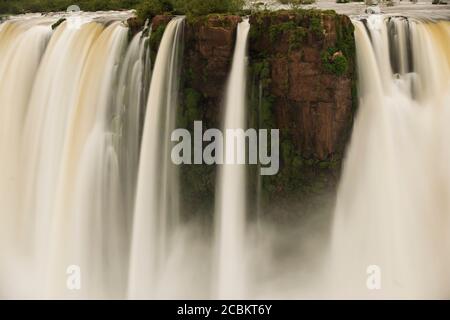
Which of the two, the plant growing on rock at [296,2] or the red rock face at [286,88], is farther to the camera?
the plant growing on rock at [296,2]

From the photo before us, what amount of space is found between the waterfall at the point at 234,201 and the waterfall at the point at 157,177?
1.69 metres

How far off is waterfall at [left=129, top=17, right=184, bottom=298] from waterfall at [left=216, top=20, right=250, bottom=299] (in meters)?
1.69

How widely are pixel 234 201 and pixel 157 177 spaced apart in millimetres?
2499

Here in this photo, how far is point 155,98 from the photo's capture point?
13.3 m

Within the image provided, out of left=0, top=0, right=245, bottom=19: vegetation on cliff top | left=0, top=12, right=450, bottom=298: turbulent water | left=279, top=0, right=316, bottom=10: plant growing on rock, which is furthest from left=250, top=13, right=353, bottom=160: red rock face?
left=0, top=0, right=245, bottom=19: vegetation on cliff top

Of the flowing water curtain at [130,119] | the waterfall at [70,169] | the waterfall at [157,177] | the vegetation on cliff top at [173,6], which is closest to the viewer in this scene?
the waterfall at [157,177]

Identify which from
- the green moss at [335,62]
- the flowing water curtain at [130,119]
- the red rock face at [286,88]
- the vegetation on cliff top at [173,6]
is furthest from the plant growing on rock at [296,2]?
the flowing water curtain at [130,119]

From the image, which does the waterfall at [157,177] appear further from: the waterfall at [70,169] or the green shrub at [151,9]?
the green shrub at [151,9]

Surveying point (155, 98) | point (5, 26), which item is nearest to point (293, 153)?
point (155, 98)

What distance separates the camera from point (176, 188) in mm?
13836

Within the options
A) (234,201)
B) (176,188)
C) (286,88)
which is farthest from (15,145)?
(286,88)

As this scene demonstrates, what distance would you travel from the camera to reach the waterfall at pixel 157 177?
13.2 m

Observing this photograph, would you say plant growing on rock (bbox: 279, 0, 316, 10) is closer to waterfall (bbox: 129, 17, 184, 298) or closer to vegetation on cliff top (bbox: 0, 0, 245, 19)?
vegetation on cliff top (bbox: 0, 0, 245, 19)

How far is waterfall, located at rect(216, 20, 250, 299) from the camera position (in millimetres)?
12820
